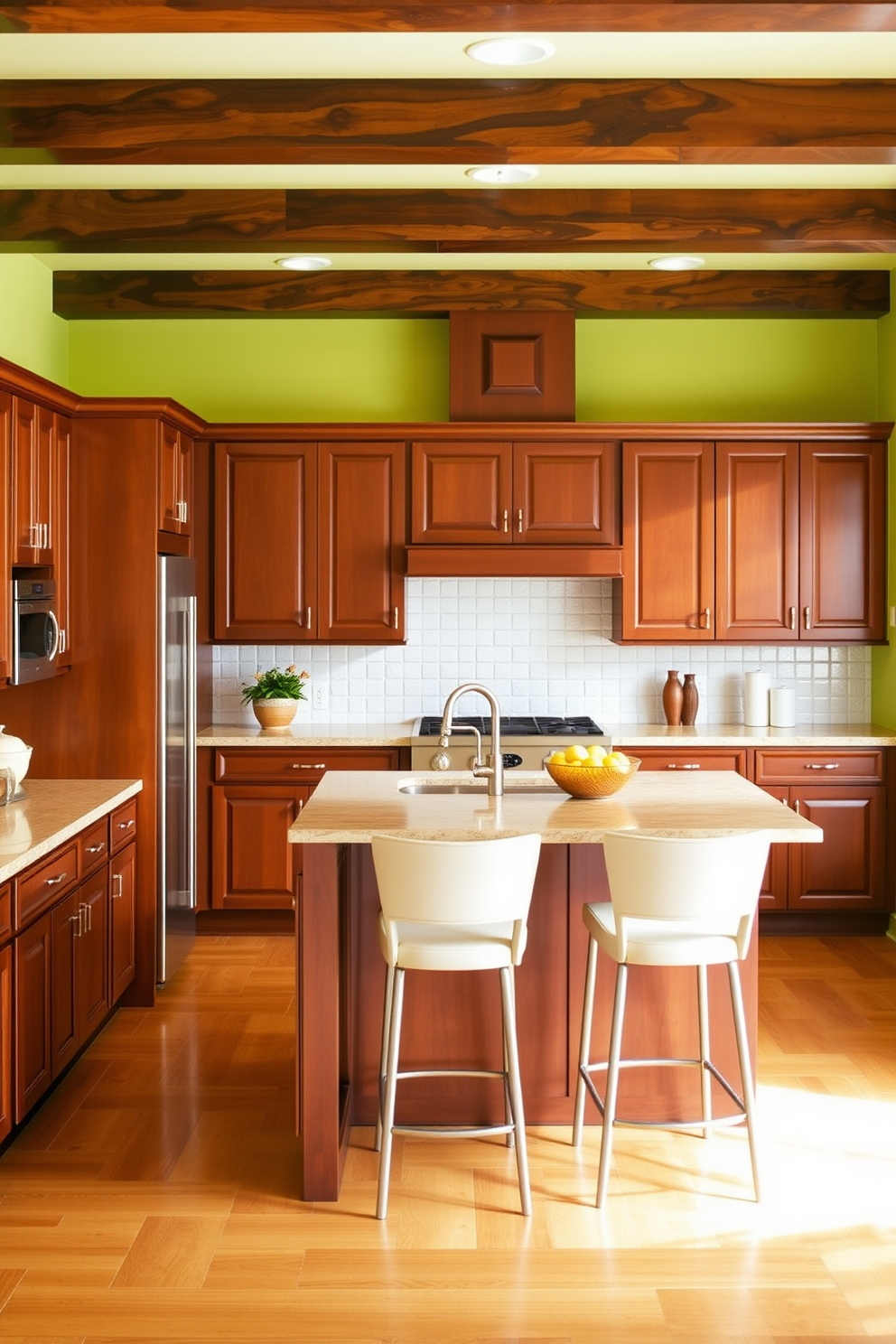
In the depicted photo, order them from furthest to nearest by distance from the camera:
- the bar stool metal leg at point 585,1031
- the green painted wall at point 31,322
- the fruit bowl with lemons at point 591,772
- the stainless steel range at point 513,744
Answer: the stainless steel range at point 513,744
the green painted wall at point 31,322
the fruit bowl with lemons at point 591,772
the bar stool metal leg at point 585,1031

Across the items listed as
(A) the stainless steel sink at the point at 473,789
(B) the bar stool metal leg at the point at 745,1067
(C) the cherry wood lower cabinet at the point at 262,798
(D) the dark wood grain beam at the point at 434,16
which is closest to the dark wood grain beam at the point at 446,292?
(C) the cherry wood lower cabinet at the point at 262,798

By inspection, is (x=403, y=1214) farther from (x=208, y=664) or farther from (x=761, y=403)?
(x=761, y=403)

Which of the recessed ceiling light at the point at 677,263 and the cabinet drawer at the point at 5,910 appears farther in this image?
the recessed ceiling light at the point at 677,263

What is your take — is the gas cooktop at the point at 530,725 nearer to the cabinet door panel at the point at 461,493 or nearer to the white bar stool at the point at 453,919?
the cabinet door panel at the point at 461,493

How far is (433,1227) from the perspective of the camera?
11.0 feet

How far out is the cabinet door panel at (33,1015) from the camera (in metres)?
3.64

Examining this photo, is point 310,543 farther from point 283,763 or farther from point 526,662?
point 526,662

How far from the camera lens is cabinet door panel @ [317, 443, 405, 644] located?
20.5 ft

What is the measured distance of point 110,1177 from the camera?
3635 mm

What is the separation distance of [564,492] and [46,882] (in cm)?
327

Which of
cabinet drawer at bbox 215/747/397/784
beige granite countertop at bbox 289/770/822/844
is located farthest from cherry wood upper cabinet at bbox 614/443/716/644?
beige granite countertop at bbox 289/770/822/844

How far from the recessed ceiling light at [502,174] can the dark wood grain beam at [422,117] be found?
1.74ft

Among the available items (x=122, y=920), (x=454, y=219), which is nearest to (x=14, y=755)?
(x=122, y=920)

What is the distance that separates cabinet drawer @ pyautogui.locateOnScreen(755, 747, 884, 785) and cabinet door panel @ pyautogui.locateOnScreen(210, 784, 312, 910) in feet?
6.89
